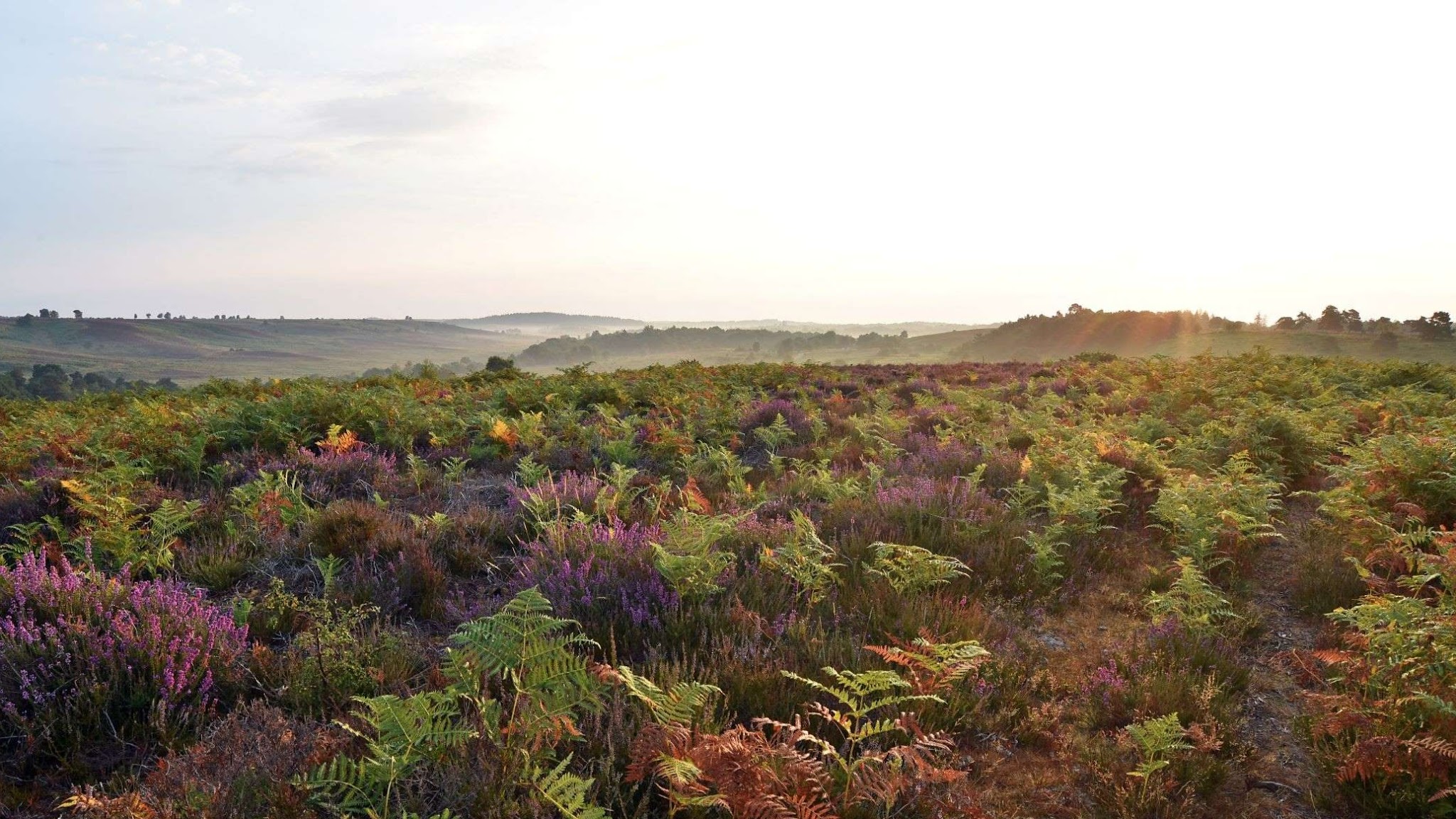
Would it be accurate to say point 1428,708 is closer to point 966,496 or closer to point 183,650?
point 966,496

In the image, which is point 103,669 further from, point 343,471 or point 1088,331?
point 1088,331

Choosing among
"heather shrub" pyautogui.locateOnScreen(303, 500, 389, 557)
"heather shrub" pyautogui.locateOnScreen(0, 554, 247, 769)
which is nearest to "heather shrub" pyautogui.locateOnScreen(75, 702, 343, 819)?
"heather shrub" pyautogui.locateOnScreen(0, 554, 247, 769)

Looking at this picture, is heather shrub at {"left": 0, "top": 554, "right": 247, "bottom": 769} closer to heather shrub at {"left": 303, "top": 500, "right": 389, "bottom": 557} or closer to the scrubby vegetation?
the scrubby vegetation

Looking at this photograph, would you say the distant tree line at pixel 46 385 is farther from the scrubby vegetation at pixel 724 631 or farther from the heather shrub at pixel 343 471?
the scrubby vegetation at pixel 724 631

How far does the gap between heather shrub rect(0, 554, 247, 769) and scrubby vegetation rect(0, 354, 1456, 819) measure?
0.07 ft

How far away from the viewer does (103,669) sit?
3270 mm

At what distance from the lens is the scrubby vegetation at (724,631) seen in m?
2.68

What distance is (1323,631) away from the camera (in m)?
4.45

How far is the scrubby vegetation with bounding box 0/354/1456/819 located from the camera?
8.79 ft

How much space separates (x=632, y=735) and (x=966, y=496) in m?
4.67


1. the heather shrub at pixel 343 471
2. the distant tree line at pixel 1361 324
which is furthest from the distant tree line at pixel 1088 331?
the heather shrub at pixel 343 471

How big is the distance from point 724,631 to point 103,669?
308 cm

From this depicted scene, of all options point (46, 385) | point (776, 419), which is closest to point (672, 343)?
point (46, 385)

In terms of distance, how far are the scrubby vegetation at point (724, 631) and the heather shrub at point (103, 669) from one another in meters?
0.02
